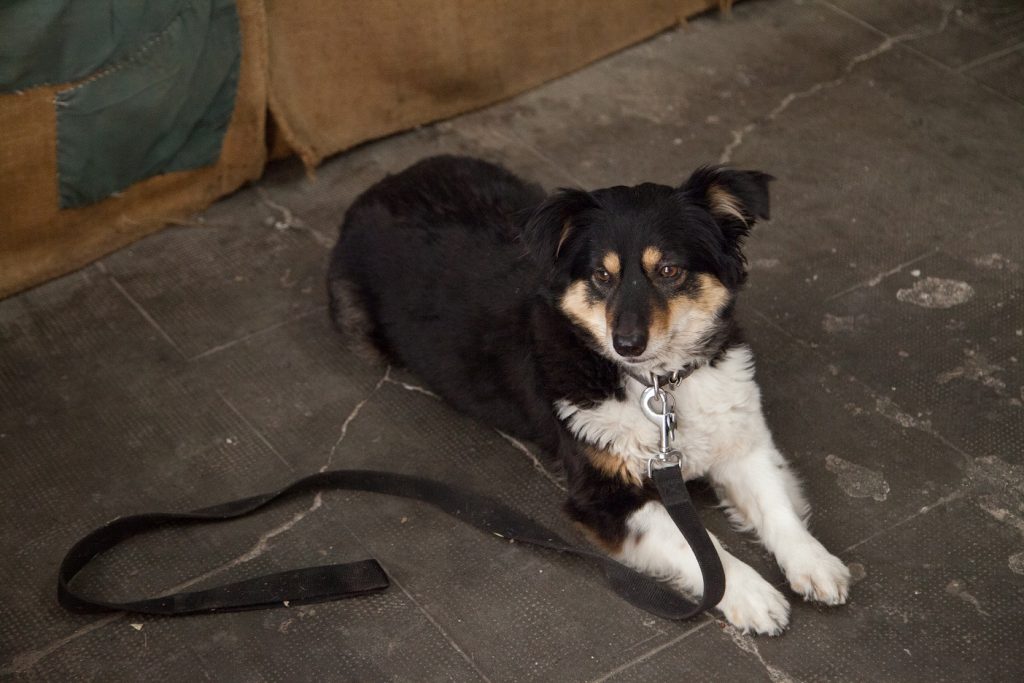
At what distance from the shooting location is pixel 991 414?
11.0 ft

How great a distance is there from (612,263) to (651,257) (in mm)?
92

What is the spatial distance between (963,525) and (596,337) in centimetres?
108

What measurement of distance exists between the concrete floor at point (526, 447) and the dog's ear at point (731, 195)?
2.54 ft

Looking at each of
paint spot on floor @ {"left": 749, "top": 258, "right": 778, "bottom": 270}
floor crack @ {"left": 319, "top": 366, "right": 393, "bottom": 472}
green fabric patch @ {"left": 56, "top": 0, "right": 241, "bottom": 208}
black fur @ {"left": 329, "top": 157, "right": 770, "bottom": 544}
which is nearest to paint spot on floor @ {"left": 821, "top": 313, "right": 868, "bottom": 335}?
paint spot on floor @ {"left": 749, "top": 258, "right": 778, "bottom": 270}

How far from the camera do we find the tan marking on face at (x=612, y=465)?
9.43 ft

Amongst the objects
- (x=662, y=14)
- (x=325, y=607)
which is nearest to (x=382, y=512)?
(x=325, y=607)

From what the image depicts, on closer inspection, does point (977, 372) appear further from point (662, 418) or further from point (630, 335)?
point (630, 335)

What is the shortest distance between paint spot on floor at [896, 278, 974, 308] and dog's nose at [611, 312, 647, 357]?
1457 millimetres

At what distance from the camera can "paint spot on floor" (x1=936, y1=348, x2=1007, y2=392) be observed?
11.3 ft

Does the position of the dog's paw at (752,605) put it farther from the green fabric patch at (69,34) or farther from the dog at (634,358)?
the green fabric patch at (69,34)

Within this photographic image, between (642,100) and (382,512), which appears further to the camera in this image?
(642,100)

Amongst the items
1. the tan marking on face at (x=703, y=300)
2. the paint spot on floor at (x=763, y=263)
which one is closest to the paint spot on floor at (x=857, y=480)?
the tan marking on face at (x=703, y=300)

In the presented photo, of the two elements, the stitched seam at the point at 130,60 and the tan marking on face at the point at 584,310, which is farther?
the stitched seam at the point at 130,60

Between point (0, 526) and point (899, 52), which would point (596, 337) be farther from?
point (899, 52)
